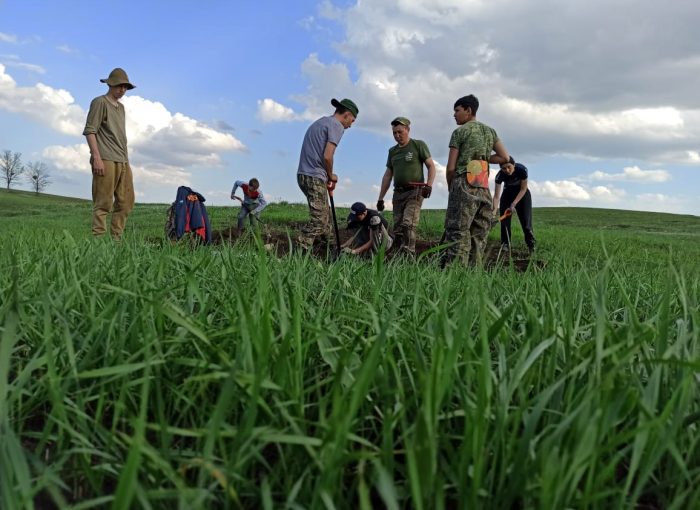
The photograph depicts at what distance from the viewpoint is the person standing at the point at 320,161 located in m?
7.09

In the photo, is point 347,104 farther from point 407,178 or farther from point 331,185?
point 407,178

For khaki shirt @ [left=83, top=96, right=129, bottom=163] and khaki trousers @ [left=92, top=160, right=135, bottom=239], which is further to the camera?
khaki trousers @ [left=92, top=160, right=135, bottom=239]

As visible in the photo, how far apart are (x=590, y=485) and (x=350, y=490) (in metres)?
0.40

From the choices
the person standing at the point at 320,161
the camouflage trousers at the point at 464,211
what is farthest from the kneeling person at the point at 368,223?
the camouflage trousers at the point at 464,211

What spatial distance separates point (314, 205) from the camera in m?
7.31

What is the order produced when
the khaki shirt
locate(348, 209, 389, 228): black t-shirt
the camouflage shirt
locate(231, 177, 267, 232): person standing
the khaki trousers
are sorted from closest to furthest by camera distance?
the camouflage shirt < the khaki shirt < the khaki trousers < locate(348, 209, 389, 228): black t-shirt < locate(231, 177, 267, 232): person standing

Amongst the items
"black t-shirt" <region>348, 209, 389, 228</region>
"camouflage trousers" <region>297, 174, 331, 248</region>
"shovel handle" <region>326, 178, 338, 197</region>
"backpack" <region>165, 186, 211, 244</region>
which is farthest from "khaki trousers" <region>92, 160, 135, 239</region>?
"black t-shirt" <region>348, 209, 389, 228</region>

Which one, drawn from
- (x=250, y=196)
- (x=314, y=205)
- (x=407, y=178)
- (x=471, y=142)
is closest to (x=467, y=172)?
(x=471, y=142)

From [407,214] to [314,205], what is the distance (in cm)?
160

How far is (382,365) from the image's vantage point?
47.3 inches

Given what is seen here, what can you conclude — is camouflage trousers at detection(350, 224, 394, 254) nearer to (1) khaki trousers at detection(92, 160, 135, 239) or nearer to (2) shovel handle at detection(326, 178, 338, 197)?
(2) shovel handle at detection(326, 178, 338, 197)

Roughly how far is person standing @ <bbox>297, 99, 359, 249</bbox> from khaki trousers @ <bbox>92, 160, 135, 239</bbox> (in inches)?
94.5

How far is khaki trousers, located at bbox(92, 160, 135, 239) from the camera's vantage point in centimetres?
693

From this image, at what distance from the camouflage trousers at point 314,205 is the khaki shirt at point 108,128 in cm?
243
